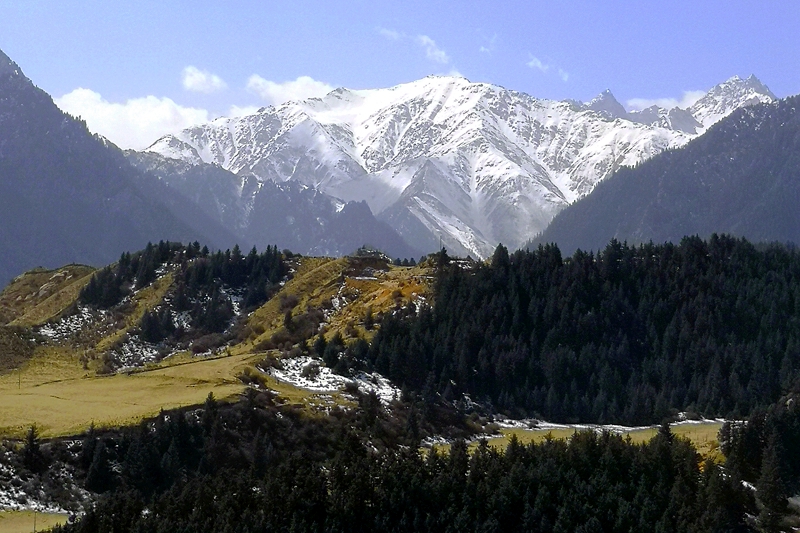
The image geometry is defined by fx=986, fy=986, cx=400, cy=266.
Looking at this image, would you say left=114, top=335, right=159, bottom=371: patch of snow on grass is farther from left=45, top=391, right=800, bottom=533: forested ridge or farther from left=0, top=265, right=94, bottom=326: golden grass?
left=45, top=391, right=800, bottom=533: forested ridge

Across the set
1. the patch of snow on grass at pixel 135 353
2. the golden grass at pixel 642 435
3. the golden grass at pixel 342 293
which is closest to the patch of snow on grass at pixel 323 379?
the golden grass at pixel 342 293

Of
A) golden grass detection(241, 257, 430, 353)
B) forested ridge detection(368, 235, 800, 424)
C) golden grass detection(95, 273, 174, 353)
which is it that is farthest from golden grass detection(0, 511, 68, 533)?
golden grass detection(95, 273, 174, 353)

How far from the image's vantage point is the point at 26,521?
215 ft

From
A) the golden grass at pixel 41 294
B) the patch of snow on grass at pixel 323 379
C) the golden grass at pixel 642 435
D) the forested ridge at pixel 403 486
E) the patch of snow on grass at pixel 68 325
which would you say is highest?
the golden grass at pixel 41 294

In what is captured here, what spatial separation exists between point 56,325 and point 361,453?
236 ft

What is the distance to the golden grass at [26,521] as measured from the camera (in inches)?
2501

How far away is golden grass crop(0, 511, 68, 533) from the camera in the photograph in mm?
63537

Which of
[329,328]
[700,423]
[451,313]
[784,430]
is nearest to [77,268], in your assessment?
[329,328]

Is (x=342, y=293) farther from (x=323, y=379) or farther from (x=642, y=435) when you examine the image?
(x=642, y=435)

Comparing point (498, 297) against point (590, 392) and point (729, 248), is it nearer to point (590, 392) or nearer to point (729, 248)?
point (590, 392)

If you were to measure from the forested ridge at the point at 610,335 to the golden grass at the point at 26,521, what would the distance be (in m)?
43.5

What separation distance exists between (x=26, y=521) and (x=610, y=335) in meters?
75.2

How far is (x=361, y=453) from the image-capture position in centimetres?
7781

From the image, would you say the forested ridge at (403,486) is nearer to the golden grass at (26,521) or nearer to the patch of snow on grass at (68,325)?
the golden grass at (26,521)
